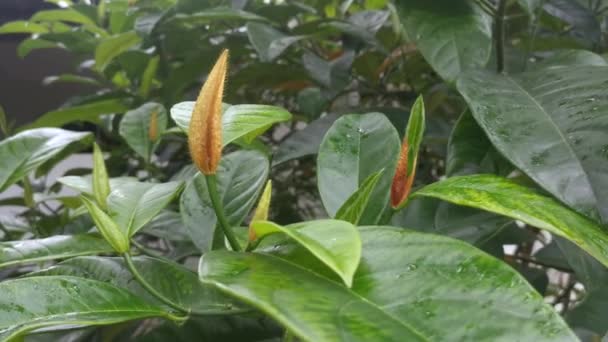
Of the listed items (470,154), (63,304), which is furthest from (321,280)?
(470,154)

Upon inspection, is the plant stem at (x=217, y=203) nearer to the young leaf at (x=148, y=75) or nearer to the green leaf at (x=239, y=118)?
the green leaf at (x=239, y=118)

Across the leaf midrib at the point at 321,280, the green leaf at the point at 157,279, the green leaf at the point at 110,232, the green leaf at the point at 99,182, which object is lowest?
the green leaf at the point at 157,279

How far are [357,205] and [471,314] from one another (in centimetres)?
11

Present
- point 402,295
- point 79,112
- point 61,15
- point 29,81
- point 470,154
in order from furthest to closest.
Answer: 1. point 29,81
2. point 61,15
3. point 79,112
4. point 470,154
5. point 402,295

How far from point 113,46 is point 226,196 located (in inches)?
19.8

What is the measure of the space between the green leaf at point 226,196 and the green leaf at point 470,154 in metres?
0.15

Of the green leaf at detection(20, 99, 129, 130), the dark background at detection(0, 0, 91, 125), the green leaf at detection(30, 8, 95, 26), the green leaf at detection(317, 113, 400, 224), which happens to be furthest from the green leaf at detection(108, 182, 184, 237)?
the dark background at detection(0, 0, 91, 125)

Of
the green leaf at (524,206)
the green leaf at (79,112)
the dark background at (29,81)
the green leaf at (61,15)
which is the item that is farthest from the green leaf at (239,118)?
the dark background at (29,81)

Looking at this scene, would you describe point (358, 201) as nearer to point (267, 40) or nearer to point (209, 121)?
point (209, 121)

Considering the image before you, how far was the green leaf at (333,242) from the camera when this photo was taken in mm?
219

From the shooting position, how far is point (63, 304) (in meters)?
0.29

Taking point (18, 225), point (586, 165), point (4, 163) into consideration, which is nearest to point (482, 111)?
point (586, 165)

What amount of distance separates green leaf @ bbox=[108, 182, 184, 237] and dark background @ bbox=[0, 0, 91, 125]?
1.25 m

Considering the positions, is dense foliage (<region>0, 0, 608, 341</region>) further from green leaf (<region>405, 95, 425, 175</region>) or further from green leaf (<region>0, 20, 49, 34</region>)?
green leaf (<region>0, 20, 49, 34</region>)
